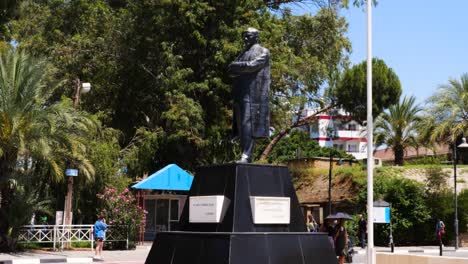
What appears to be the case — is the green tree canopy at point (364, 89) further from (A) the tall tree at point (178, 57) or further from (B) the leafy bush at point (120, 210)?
(B) the leafy bush at point (120, 210)

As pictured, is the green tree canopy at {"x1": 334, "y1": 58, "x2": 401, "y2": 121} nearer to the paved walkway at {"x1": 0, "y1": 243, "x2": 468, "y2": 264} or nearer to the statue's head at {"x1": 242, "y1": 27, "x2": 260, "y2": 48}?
the paved walkway at {"x1": 0, "y1": 243, "x2": 468, "y2": 264}

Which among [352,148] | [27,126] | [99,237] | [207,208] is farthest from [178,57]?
[352,148]

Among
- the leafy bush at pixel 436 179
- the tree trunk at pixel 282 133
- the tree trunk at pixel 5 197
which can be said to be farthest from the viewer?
the leafy bush at pixel 436 179

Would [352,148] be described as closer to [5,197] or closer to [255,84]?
[5,197]

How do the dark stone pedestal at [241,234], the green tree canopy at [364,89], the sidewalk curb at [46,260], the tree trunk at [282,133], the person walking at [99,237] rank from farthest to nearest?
1. the green tree canopy at [364,89]
2. the tree trunk at [282,133]
3. the person walking at [99,237]
4. the sidewalk curb at [46,260]
5. the dark stone pedestal at [241,234]

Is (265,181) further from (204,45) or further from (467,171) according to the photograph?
(467,171)

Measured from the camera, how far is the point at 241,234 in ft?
36.8

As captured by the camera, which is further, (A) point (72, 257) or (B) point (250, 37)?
(A) point (72, 257)

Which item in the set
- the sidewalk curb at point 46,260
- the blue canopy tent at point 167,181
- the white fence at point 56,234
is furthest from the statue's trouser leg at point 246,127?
the blue canopy tent at point 167,181

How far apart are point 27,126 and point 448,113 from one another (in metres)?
29.2

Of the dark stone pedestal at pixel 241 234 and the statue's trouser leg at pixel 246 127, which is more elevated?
the statue's trouser leg at pixel 246 127

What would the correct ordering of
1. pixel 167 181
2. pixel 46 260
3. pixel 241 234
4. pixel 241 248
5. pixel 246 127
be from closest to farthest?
pixel 241 248 → pixel 241 234 → pixel 246 127 → pixel 46 260 → pixel 167 181

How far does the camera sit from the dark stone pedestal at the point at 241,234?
11180mm

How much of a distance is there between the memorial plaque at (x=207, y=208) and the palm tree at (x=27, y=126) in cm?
1153
